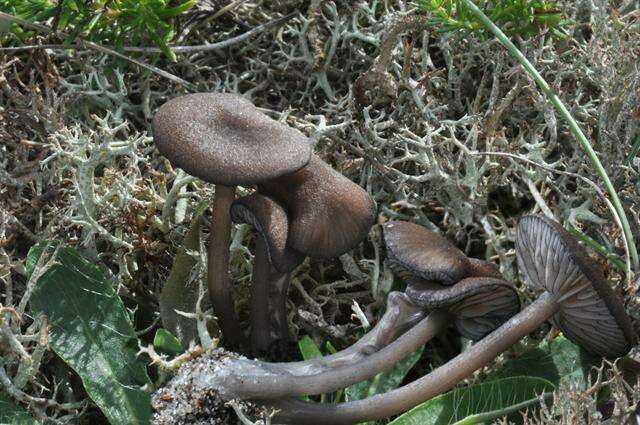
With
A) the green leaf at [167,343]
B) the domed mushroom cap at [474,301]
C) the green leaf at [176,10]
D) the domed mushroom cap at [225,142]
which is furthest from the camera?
the green leaf at [176,10]

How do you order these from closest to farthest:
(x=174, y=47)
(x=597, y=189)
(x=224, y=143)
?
(x=224, y=143), (x=597, y=189), (x=174, y=47)

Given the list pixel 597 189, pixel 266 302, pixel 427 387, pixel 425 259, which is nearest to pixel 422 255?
pixel 425 259

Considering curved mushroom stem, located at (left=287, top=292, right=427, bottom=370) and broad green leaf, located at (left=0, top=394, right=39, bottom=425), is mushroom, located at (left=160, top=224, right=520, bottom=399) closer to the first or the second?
curved mushroom stem, located at (left=287, top=292, right=427, bottom=370)

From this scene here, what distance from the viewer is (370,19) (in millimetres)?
2508

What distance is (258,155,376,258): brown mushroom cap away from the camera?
1.88 metres

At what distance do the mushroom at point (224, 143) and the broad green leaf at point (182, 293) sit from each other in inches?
6.0

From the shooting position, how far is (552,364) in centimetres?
200

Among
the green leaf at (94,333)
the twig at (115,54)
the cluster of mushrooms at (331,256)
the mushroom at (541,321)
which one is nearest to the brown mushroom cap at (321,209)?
the cluster of mushrooms at (331,256)

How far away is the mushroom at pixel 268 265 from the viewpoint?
6.10ft

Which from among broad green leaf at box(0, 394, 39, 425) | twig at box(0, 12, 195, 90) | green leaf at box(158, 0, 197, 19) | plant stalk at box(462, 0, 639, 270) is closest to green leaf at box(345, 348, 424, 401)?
plant stalk at box(462, 0, 639, 270)

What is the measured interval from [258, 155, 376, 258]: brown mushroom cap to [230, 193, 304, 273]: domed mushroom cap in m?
0.03

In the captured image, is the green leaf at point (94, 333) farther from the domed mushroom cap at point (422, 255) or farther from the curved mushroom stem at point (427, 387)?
the domed mushroom cap at point (422, 255)

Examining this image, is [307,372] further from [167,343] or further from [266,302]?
[167,343]

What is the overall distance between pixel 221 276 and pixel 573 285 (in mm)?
778
